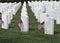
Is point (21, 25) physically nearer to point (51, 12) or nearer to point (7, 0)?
point (51, 12)

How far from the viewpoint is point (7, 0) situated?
1585 inches

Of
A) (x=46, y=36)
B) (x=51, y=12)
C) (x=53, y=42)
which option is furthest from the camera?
(x=51, y=12)

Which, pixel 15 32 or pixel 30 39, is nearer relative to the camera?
pixel 30 39

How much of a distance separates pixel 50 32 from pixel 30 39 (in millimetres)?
946

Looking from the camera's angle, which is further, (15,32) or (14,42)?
(15,32)

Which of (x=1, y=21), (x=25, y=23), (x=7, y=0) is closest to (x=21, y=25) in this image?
(x=25, y=23)

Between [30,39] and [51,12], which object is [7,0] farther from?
[30,39]

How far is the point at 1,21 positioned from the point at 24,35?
1.38 metres

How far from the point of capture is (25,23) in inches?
332

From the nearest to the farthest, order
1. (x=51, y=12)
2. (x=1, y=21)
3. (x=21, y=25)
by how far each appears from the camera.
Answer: (x=21, y=25) < (x=1, y=21) < (x=51, y=12)

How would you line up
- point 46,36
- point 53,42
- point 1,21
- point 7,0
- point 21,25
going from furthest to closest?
point 7,0 → point 1,21 → point 21,25 → point 46,36 → point 53,42

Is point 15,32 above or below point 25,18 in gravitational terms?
below

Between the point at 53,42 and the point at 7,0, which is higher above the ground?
the point at 7,0

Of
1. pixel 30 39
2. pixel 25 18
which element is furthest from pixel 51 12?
pixel 30 39
